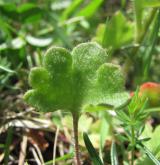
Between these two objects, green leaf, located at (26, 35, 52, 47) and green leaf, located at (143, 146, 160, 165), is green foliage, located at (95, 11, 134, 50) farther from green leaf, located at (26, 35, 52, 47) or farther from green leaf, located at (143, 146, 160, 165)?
green leaf, located at (143, 146, 160, 165)

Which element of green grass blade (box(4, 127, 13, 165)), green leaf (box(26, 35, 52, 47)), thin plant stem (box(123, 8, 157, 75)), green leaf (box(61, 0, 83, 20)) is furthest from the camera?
green leaf (box(61, 0, 83, 20))

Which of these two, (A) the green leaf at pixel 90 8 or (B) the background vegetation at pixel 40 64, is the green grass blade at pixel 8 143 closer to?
(B) the background vegetation at pixel 40 64

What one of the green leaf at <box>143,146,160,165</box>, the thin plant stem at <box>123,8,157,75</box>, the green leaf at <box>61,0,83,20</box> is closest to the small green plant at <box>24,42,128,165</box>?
the green leaf at <box>143,146,160,165</box>

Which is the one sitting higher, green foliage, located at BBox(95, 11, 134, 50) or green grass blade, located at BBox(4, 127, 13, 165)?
green foliage, located at BBox(95, 11, 134, 50)

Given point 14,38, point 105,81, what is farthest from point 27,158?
point 14,38

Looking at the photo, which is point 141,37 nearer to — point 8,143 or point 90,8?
point 90,8

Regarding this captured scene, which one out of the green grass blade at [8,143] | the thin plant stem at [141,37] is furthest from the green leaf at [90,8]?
the green grass blade at [8,143]

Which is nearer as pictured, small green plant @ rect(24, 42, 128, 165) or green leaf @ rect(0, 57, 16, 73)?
small green plant @ rect(24, 42, 128, 165)

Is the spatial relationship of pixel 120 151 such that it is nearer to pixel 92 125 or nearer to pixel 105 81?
pixel 92 125

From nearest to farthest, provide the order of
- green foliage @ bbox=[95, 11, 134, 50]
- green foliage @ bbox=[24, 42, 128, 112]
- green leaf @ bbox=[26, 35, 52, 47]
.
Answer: green foliage @ bbox=[24, 42, 128, 112]
green foliage @ bbox=[95, 11, 134, 50]
green leaf @ bbox=[26, 35, 52, 47]
